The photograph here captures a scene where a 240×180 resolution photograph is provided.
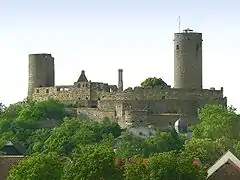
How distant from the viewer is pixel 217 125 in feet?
319

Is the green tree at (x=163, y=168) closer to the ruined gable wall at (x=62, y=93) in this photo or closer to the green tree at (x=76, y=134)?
the green tree at (x=76, y=134)

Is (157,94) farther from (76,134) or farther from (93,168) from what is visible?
(93,168)

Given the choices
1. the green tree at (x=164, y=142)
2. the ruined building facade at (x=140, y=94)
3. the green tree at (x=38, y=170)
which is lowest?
the green tree at (x=38, y=170)

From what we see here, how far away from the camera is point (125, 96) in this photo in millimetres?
113312

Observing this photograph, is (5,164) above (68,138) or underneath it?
underneath

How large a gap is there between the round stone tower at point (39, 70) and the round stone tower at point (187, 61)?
37.7 feet

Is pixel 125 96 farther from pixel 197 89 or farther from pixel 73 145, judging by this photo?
pixel 73 145

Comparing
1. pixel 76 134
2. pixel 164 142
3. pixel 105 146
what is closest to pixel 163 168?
pixel 105 146

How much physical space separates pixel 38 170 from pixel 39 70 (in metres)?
54.4

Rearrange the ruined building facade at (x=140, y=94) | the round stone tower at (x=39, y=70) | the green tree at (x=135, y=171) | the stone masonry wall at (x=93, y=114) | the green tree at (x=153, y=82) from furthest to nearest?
the round stone tower at (x=39, y=70), the green tree at (x=153, y=82), the stone masonry wall at (x=93, y=114), the ruined building facade at (x=140, y=94), the green tree at (x=135, y=171)

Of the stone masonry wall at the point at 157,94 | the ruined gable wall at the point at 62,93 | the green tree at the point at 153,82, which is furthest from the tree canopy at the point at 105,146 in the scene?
the green tree at the point at 153,82

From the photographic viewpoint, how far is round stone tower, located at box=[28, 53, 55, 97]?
4742 inches

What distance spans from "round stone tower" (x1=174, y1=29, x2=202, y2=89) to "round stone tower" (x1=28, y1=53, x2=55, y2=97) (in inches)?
452

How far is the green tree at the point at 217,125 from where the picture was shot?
95625mm
